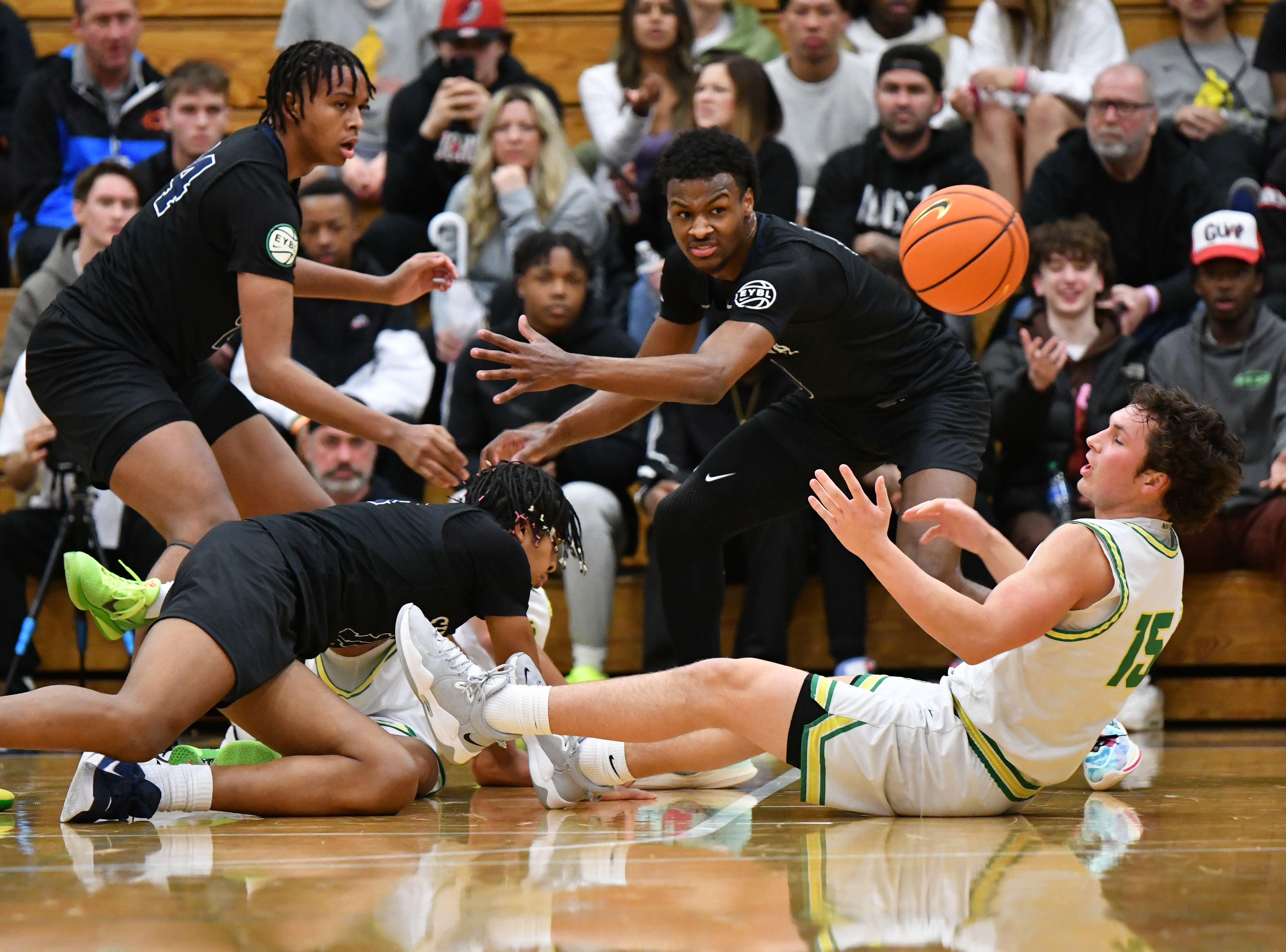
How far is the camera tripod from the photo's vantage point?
6449mm

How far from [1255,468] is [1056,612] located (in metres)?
3.92

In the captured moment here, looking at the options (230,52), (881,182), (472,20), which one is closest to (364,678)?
(881,182)

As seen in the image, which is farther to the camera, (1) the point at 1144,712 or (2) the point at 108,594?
(1) the point at 1144,712

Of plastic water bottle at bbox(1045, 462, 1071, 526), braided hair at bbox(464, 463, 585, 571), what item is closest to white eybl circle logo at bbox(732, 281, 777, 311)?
braided hair at bbox(464, 463, 585, 571)

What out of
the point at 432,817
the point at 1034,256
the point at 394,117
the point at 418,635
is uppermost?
the point at 394,117

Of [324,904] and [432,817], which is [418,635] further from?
[324,904]

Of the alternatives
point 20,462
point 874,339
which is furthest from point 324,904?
point 20,462

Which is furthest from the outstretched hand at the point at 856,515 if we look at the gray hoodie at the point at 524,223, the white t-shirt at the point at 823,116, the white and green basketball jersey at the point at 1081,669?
the white t-shirt at the point at 823,116

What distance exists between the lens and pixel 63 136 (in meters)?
8.35

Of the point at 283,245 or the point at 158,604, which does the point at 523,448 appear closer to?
the point at 283,245

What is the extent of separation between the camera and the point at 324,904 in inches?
109

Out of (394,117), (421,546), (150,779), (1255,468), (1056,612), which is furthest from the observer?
(394,117)

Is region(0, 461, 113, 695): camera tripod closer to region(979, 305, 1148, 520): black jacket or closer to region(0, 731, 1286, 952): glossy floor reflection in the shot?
region(0, 731, 1286, 952): glossy floor reflection

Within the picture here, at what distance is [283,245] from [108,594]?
1.13m
